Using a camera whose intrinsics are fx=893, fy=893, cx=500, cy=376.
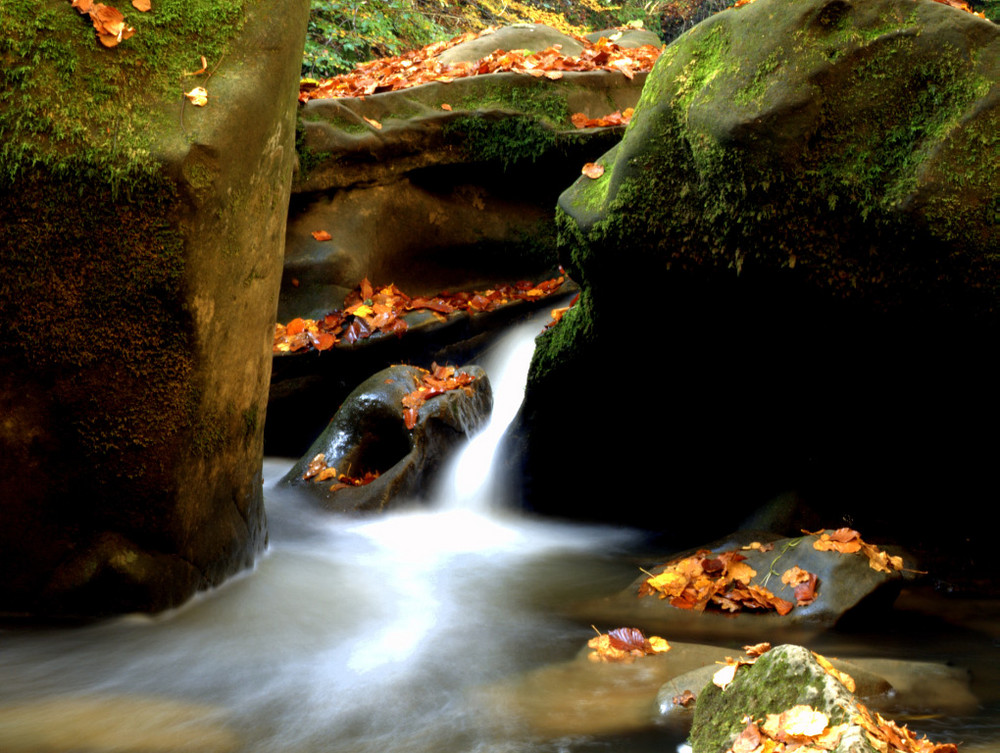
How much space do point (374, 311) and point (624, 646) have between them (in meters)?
5.30

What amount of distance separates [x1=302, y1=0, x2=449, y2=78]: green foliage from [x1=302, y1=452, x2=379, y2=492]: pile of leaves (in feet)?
28.3

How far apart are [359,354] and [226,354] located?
4.19m

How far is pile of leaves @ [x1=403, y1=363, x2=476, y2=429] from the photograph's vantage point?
6.51m

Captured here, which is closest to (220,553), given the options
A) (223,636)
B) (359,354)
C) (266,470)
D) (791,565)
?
(223,636)

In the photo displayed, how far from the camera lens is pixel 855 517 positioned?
5.22 meters

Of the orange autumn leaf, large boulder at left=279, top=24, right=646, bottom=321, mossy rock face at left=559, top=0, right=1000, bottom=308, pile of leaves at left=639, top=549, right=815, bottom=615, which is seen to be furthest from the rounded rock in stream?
the orange autumn leaf

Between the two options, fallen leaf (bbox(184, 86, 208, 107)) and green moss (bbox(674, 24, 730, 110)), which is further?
green moss (bbox(674, 24, 730, 110))

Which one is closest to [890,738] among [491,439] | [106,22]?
[106,22]

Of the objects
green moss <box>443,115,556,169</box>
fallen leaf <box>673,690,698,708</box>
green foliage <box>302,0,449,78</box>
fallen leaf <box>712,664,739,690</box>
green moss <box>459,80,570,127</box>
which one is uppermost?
green foliage <box>302,0,449,78</box>

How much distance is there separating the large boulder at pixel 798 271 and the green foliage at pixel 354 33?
9194mm

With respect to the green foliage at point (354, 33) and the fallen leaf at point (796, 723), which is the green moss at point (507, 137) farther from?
the fallen leaf at point (796, 723)

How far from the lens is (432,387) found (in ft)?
22.4

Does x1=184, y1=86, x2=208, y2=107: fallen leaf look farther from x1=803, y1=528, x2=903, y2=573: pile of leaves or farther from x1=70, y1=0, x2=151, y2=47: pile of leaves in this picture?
x1=803, y1=528, x2=903, y2=573: pile of leaves

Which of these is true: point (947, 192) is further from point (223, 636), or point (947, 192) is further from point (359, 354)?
point (359, 354)
